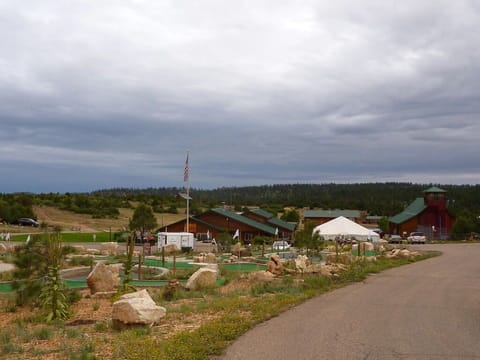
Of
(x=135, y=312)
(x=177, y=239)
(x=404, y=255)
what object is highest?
(x=135, y=312)

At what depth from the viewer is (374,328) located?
11.2 metres

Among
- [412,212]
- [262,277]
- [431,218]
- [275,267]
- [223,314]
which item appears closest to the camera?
[223,314]

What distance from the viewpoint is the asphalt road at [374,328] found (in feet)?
29.8

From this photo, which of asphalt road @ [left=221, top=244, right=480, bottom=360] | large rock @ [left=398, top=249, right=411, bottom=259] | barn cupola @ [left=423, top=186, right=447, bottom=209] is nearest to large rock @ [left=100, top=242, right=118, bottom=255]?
large rock @ [left=398, top=249, right=411, bottom=259]

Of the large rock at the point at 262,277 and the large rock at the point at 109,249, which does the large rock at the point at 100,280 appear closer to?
the large rock at the point at 262,277

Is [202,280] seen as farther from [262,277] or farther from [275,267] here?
[275,267]

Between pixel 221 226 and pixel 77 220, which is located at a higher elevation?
pixel 221 226

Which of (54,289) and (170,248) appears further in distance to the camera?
(170,248)

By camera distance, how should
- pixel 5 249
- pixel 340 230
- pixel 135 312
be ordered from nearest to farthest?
pixel 135 312 < pixel 5 249 < pixel 340 230

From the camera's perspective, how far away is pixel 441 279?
2191 cm

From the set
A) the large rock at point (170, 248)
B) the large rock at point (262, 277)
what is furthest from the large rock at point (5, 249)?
the large rock at point (262, 277)

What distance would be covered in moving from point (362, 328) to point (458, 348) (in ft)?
7.01

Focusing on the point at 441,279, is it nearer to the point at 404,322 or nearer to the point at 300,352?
the point at 404,322

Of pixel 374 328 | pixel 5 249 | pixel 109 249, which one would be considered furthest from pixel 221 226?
pixel 374 328
